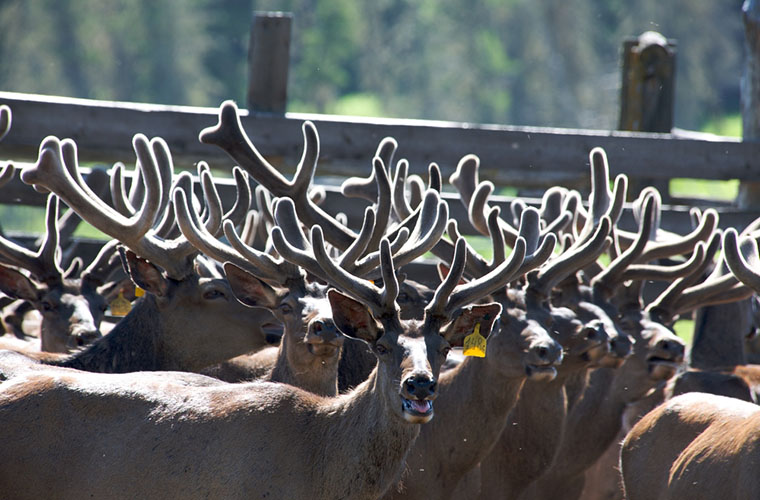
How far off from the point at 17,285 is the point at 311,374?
2.18 meters

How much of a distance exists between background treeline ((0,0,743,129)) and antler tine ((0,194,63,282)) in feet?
96.7

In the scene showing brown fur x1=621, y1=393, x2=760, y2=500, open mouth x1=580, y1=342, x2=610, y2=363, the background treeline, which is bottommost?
brown fur x1=621, y1=393, x2=760, y2=500

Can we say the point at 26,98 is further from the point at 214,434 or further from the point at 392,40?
the point at 392,40

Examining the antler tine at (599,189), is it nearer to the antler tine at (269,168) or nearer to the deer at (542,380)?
the deer at (542,380)

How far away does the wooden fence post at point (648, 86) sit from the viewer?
33.2ft

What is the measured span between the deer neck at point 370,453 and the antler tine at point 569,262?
6.21 feet

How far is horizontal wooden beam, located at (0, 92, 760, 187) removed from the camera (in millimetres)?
8211

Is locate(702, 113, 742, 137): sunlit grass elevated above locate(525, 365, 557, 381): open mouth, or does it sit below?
above

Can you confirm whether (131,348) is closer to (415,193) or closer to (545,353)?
(545,353)

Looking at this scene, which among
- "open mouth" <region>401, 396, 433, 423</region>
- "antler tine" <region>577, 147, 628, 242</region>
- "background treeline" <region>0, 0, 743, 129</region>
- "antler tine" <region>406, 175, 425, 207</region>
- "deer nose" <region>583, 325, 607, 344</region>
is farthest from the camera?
"background treeline" <region>0, 0, 743, 129</region>

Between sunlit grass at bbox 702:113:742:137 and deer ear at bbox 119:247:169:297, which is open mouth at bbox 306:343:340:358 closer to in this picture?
deer ear at bbox 119:247:169:297

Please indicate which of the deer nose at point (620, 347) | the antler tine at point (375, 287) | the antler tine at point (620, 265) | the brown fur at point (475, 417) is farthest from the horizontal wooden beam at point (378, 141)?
the antler tine at point (375, 287)

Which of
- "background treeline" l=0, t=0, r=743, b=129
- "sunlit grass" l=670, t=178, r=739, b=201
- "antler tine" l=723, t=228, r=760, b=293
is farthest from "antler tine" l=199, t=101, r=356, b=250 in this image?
"background treeline" l=0, t=0, r=743, b=129

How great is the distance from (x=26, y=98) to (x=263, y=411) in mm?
4352
